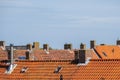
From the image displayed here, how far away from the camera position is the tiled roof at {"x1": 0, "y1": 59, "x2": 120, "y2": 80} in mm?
Result: 44588

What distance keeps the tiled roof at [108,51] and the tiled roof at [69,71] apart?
1227 inches

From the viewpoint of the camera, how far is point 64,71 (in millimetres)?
47375

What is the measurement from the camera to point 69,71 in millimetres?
46938

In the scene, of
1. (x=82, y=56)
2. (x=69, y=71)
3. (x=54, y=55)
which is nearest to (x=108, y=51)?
(x=54, y=55)

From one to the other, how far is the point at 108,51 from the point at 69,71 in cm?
Result: 3869

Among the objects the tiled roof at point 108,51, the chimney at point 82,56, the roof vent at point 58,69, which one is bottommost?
the tiled roof at point 108,51

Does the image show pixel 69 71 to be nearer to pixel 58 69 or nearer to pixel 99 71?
pixel 58 69

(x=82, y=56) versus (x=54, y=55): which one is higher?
(x=82, y=56)

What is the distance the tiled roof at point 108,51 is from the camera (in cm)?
8144

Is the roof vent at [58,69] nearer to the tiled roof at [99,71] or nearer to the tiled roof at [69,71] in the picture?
the tiled roof at [69,71]

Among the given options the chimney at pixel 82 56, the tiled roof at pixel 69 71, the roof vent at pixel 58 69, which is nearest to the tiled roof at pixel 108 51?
the tiled roof at pixel 69 71

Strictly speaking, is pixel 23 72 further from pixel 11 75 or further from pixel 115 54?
pixel 115 54

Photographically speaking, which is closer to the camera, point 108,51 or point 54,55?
point 54,55


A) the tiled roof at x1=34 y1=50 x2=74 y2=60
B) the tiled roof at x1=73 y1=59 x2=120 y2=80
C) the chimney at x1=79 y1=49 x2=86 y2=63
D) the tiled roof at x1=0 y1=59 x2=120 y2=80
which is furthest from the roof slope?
the tiled roof at x1=34 y1=50 x2=74 y2=60
